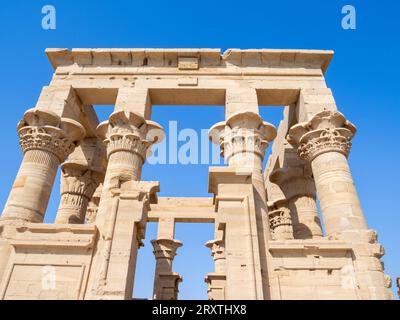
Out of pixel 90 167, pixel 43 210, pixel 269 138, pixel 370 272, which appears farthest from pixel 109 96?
pixel 370 272

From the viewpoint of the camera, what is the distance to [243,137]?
12.1 meters

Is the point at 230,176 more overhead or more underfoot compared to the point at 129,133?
more underfoot

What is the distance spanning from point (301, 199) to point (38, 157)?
439 inches

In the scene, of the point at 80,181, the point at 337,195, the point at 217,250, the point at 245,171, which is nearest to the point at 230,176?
the point at 245,171

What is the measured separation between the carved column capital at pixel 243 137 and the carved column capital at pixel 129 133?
2618 mm

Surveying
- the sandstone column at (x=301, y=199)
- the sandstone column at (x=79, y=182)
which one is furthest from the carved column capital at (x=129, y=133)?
the sandstone column at (x=301, y=199)

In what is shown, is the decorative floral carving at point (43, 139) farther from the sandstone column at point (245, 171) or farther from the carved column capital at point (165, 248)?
the carved column capital at point (165, 248)

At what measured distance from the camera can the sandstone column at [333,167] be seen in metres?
10.6

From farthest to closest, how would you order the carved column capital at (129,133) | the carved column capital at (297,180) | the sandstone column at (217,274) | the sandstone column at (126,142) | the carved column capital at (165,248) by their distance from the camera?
the carved column capital at (165,248), the sandstone column at (217,274), the carved column capital at (297,180), the carved column capital at (129,133), the sandstone column at (126,142)

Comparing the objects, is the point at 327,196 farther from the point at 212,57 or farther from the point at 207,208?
the point at 207,208

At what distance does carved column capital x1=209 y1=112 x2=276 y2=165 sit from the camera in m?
11.9

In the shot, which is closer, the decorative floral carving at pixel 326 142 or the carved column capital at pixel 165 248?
the decorative floral carving at pixel 326 142

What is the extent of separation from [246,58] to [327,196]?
737 centimetres

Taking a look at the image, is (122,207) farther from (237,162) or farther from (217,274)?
(217,274)
